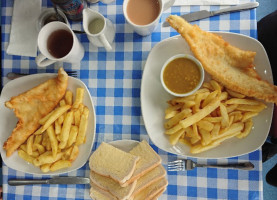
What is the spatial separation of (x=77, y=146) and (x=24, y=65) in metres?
0.73

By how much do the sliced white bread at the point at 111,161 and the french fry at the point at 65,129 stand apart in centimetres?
21

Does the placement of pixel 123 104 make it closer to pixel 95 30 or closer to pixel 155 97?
pixel 155 97

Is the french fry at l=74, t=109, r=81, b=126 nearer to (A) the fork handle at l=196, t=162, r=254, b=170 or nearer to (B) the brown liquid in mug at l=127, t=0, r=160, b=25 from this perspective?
(B) the brown liquid in mug at l=127, t=0, r=160, b=25

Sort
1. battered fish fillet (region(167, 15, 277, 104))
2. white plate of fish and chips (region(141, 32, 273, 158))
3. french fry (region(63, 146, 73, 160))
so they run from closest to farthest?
battered fish fillet (region(167, 15, 277, 104)), white plate of fish and chips (region(141, 32, 273, 158)), french fry (region(63, 146, 73, 160))

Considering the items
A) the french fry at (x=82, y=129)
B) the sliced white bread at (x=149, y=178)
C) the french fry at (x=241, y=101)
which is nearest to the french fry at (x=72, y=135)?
the french fry at (x=82, y=129)

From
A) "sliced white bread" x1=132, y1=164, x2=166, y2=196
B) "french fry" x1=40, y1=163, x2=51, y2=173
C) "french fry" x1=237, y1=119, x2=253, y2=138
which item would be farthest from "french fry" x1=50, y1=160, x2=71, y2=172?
"french fry" x1=237, y1=119, x2=253, y2=138

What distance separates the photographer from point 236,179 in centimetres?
194

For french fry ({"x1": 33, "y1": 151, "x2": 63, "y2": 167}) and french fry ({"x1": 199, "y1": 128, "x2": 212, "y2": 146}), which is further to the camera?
french fry ({"x1": 33, "y1": 151, "x2": 63, "y2": 167})

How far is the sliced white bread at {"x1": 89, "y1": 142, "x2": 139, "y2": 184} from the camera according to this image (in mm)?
1849

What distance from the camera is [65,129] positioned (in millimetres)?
1878

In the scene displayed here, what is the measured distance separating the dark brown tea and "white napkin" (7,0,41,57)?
237 millimetres

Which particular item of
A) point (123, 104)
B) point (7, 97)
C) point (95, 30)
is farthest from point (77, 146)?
point (95, 30)

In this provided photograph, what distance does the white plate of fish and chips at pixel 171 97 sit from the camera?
1.85 metres

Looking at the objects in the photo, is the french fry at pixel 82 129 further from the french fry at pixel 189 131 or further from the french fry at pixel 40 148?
the french fry at pixel 189 131
